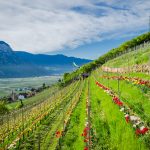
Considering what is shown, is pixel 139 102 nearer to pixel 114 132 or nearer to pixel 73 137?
pixel 114 132

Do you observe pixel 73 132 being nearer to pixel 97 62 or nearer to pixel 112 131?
pixel 112 131

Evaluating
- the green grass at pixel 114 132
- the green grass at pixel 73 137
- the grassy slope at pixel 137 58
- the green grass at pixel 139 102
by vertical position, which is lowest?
the green grass at pixel 73 137

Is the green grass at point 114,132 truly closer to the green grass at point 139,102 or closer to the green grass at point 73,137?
the green grass at point 139,102

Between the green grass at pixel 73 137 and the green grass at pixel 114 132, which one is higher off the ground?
the green grass at pixel 114 132

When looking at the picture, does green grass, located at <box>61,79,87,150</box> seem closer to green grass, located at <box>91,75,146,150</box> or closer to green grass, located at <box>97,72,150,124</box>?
green grass, located at <box>91,75,146,150</box>

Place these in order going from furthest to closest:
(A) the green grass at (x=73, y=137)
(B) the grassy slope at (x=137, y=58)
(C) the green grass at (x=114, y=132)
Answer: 1. (B) the grassy slope at (x=137, y=58)
2. (A) the green grass at (x=73, y=137)
3. (C) the green grass at (x=114, y=132)

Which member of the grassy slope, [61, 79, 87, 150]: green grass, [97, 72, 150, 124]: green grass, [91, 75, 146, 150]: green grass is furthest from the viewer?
the grassy slope

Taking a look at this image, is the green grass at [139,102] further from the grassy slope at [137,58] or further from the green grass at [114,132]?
the grassy slope at [137,58]

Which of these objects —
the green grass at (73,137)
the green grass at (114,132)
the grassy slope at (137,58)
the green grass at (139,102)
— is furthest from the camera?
the grassy slope at (137,58)

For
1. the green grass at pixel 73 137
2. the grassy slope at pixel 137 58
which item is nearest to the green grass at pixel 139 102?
the green grass at pixel 73 137

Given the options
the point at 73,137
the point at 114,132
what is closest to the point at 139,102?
the point at 114,132

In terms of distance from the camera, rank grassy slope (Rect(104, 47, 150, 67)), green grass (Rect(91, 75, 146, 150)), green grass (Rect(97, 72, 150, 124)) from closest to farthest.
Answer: green grass (Rect(91, 75, 146, 150)) < green grass (Rect(97, 72, 150, 124)) < grassy slope (Rect(104, 47, 150, 67))

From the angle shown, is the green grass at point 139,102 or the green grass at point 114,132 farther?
the green grass at point 139,102

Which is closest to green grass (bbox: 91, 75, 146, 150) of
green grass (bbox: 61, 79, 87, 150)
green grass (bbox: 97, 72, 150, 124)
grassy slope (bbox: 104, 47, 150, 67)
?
green grass (bbox: 97, 72, 150, 124)
